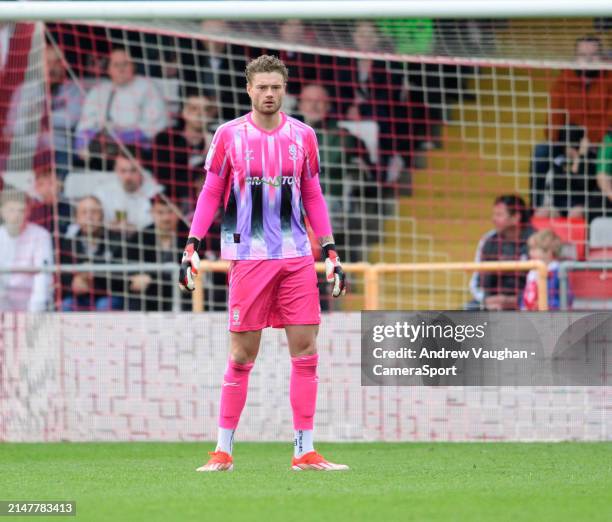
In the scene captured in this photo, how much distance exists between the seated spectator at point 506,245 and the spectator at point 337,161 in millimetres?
1306

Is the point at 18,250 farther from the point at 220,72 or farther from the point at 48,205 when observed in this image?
the point at 220,72

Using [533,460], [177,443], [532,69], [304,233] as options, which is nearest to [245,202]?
[304,233]

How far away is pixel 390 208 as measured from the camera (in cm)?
1277

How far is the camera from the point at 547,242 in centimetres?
1088

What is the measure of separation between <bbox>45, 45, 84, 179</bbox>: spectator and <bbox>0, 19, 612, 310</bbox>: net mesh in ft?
0.04

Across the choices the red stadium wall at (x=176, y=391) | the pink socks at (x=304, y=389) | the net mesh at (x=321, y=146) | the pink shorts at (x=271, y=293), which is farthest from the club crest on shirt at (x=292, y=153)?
the net mesh at (x=321, y=146)

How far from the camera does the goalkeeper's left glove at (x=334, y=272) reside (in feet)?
23.8

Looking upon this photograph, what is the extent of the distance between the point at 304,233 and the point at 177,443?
9.53 feet

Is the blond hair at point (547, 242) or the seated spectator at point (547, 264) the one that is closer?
the seated spectator at point (547, 264)

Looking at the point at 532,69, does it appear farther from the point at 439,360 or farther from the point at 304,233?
the point at 304,233

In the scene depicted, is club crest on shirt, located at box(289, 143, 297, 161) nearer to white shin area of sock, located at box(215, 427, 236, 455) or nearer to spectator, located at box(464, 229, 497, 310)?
white shin area of sock, located at box(215, 427, 236, 455)

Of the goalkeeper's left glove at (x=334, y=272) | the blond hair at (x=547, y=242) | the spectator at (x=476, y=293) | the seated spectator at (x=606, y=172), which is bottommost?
the spectator at (x=476, y=293)

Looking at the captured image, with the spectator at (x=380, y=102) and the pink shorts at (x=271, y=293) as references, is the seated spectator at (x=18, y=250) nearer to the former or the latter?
the spectator at (x=380, y=102)

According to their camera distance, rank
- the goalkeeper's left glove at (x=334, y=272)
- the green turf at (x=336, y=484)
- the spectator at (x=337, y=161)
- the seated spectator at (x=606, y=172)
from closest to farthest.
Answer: the green turf at (x=336, y=484) → the goalkeeper's left glove at (x=334, y=272) → the seated spectator at (x=606, y=172) → the spectator at (x=337, y=161)
